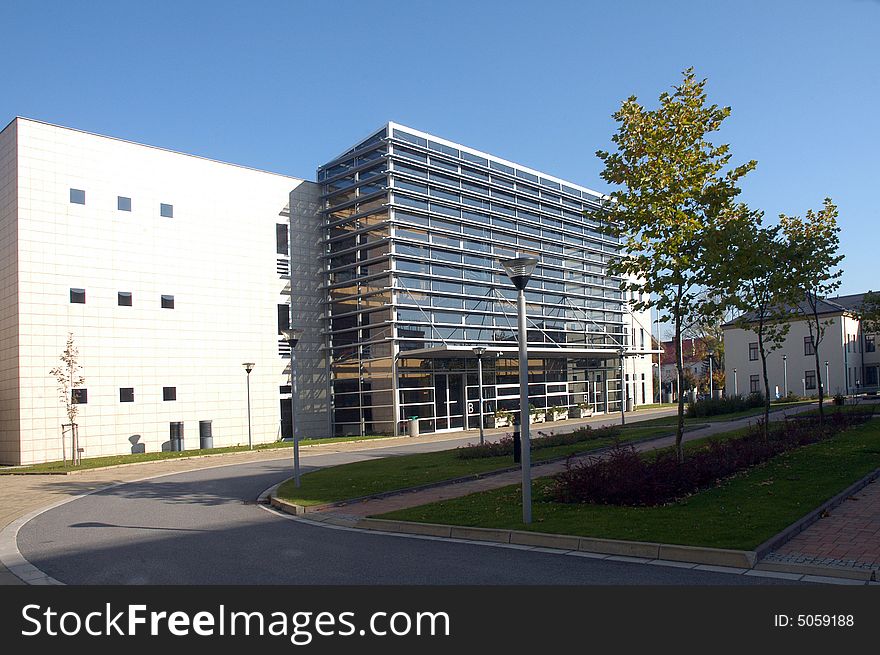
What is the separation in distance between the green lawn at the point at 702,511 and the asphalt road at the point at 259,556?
1043 millimetres

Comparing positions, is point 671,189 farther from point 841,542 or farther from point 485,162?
point 485,162

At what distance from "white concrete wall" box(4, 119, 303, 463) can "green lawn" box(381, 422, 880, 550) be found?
87.9ft

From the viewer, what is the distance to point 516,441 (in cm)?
2047

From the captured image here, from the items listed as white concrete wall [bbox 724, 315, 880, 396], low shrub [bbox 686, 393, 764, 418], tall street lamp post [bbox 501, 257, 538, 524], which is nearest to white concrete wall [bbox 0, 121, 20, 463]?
tall street lamp post [bbox 501, 257, 538, 524]

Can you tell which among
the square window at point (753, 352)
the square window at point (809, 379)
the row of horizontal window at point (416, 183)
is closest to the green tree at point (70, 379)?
the row of horizontal window at point (416, 183)

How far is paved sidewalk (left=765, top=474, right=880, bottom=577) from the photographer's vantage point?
26.9ft

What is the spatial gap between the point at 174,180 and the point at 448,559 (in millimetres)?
34789

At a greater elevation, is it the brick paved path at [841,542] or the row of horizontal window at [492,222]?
the row of horizontal window at [492,222]

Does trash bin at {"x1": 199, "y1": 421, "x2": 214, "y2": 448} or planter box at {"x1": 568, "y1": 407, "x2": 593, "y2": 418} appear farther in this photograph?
planter box at {"x1": 568, "y1": 407, "x2": 593, "y2": 418}

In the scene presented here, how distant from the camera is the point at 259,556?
33.3 ft

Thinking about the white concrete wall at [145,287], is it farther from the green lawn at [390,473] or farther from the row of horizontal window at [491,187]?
the green lawn at [390,473]

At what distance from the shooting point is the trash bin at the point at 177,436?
119 feet

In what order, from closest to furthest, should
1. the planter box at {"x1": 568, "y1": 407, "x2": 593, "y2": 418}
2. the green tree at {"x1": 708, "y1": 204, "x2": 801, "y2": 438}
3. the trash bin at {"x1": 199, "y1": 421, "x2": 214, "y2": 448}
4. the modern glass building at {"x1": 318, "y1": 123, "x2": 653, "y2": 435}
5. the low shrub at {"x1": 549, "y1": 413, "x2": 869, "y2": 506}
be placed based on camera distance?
the low shrub at {"x1": 549, "y1": 413, "x2": 869, "y2": 506}, the green tree at {"x1": 708, "y1": 204, "x2": 801, "y2": 438}, the trash bin at {"x1": 199, "y1": 421, "x2": 214, "y2": 448}, the modern glass building at {"x1": 318, "y1": 123, "x2": 653, "y2": 435}, the planter box at {"x1": 568, "y1": 407, "x2": 593, "y2": 418}

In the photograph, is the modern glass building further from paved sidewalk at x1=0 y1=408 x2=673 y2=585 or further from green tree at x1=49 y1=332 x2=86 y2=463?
green tree at x1=49 y1=332 x2=86 y2=463
